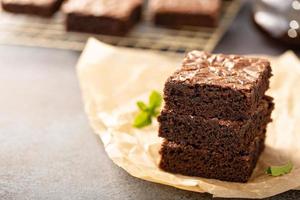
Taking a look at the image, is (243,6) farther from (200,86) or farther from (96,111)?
(200,86)

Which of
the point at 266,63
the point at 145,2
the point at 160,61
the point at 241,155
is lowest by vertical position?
the point at 145,2

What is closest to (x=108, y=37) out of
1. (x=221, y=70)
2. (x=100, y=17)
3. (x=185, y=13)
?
(x=100, y=17)

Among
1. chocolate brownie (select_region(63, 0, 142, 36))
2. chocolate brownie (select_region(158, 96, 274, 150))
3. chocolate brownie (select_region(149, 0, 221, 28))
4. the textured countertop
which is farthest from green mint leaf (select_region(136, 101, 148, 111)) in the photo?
chocolate brownie (select_region(149, 0, 221, 28))

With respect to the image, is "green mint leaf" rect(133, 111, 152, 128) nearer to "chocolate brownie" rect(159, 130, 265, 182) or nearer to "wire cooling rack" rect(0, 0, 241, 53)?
"chocolate brownie" rect(159, 130, 265, 182)

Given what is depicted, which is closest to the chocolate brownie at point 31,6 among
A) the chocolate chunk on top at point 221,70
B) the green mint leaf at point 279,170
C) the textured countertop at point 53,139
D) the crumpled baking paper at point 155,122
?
the textured countertop at point 53,139

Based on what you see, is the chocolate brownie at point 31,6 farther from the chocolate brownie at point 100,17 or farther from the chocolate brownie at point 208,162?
the chocolate brownie at point 208,162

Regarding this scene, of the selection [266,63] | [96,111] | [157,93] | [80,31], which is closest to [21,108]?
[96,111]
